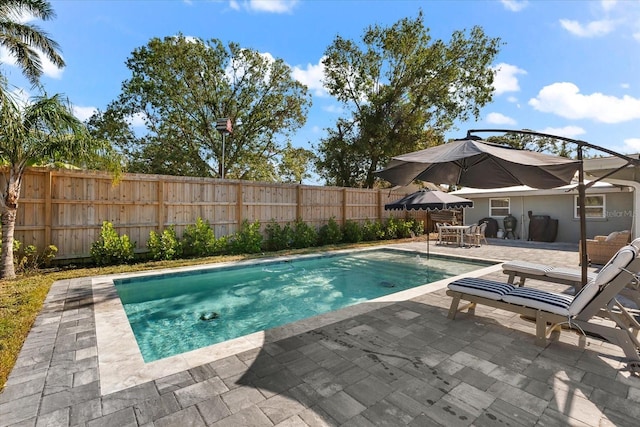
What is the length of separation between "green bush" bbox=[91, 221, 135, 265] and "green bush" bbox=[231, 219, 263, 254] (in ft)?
8.99

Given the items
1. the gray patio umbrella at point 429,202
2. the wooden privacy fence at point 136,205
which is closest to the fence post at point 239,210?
the wooden privacy fence at point 136,205

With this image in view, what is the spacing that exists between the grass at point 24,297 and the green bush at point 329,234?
4106mm

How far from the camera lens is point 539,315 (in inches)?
121

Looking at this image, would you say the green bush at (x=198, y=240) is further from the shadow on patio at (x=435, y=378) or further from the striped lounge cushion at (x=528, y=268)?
the striped lounge cushion at (x=528, y=268)

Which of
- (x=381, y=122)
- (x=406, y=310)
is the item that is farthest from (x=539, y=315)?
(x=381, y=122)

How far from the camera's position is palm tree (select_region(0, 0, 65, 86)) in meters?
7.41

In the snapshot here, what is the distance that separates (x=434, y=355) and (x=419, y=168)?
2.60m

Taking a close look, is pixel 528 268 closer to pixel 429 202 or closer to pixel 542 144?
pixel 429 202

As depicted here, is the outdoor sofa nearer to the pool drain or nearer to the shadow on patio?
the shadow on patio

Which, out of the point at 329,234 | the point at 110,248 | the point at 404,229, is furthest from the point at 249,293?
the point at 404,229

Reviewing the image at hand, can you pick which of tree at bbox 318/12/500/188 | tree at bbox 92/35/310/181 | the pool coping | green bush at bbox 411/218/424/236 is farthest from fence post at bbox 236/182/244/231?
tree at bbox 92/35/310/181

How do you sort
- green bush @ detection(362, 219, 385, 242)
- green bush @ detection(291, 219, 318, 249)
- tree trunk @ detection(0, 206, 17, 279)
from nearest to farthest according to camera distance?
tree trunk @ detection(0, 206, 17, 279) → green bush @ detection(291, 219, 318, 249) → green bush @ detection(362, 219, 385, 242)

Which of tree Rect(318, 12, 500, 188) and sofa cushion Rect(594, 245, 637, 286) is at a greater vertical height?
tree Rect(318, 12, 500, 188)

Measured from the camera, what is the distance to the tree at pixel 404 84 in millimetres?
16641
